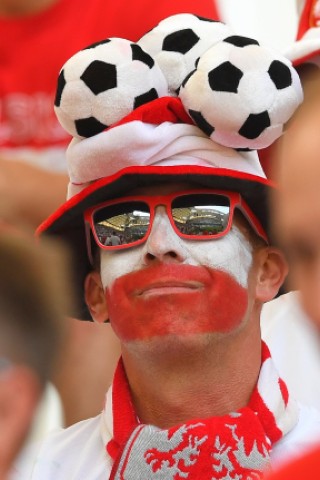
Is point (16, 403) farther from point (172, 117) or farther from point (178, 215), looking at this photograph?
point (172, 117)

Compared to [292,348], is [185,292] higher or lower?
higher

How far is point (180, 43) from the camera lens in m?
2.07

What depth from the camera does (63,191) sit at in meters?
2.29

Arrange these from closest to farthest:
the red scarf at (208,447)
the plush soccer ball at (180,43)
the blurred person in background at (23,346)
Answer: the blurred person in background at (23,346), the red scarf at (208,447), the plush soccer ball at (180,43)

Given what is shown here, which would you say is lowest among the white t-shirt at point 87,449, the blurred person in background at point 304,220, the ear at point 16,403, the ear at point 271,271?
the white t-shirt at point 87,449

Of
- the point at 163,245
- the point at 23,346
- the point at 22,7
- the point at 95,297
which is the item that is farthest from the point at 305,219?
the point at 22,7

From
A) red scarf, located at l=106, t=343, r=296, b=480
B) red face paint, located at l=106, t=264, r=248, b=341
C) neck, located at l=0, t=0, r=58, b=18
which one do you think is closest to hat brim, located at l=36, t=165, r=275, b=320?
red face paint, located at l=106, t=264, r=248, b=341

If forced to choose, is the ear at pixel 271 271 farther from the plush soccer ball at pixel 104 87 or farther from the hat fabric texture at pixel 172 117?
the plush soccer ball at pixel 104 87

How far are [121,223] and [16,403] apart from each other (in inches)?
30.5

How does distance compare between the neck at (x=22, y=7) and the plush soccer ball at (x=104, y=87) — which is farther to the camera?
the neck at (x=22, y=7)

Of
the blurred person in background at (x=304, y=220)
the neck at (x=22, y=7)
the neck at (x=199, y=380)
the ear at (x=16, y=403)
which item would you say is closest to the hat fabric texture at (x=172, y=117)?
the neck at (x=199, y=380)

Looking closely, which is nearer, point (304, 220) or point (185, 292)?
point (304, 220)

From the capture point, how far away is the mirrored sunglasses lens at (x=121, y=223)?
1.93m

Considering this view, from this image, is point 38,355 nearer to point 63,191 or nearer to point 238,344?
point 238,344
